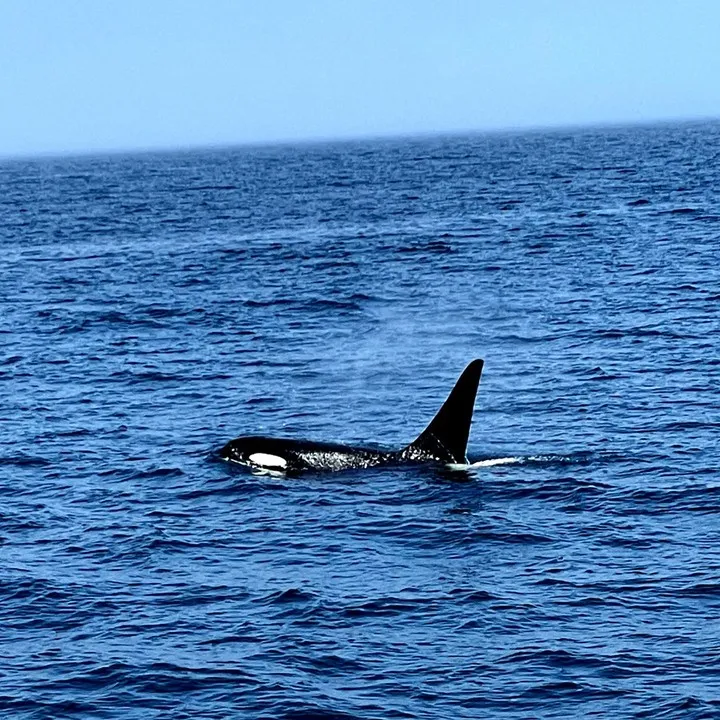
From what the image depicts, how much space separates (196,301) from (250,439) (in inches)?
905

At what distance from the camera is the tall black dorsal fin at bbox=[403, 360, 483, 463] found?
2495 centimetres

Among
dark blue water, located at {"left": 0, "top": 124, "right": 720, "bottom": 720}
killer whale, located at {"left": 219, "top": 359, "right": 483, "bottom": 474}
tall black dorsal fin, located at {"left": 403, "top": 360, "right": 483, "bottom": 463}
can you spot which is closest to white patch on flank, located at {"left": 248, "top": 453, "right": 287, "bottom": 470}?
killer whale, located at {"left": 219, "top": 359, "right": 483, "bottom": 474}

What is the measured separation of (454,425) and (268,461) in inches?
139

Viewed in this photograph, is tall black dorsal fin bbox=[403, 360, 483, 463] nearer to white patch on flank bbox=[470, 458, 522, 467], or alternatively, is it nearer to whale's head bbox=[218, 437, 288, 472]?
white patch on flank bbox=[470, 458, 522, 467]

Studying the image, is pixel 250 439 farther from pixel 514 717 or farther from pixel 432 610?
pixel 514 717

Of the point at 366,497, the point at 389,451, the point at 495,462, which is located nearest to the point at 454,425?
the point at 495,462

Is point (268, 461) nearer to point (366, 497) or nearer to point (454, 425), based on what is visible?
point (366, 497)

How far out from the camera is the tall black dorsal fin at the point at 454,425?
24953 millimetres

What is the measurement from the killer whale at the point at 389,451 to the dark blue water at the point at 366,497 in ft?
1.63

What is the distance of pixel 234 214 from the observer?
291ft

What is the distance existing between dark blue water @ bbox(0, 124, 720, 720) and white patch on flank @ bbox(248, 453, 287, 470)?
1.61 ft

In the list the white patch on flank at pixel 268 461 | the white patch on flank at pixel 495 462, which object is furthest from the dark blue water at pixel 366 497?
the white patch on flank at pixel 268 461

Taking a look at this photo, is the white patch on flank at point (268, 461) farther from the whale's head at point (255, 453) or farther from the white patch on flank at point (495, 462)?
the white patch on flank at point (495, 462)

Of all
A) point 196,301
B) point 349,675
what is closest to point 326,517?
point 349,675
